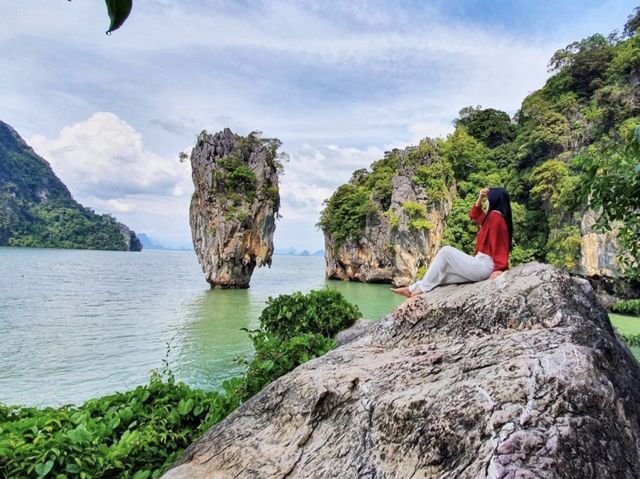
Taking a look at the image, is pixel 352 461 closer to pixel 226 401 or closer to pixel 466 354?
pixel 466 354

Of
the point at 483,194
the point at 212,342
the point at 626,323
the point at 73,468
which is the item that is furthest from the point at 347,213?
the point at 73,468

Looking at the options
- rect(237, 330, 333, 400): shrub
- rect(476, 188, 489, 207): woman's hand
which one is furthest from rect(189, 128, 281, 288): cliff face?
rect(476, 188, 489, 207): woman's hand

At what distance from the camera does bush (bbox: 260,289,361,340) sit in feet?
23.8

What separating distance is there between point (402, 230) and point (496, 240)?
94.5 ft

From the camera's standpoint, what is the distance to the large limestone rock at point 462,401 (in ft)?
5.38

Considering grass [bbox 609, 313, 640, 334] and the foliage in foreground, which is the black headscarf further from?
grass [bbox 609, 313, 640, 334]

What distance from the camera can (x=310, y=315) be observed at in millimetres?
7184

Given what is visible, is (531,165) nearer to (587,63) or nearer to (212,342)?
(587,63)

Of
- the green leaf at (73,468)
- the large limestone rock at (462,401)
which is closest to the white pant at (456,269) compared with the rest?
the large limestone rock at (462,401)

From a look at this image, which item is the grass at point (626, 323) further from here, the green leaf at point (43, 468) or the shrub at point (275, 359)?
the green leaf at point (43, 468)

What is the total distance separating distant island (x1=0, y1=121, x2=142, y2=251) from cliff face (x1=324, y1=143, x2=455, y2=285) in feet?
258

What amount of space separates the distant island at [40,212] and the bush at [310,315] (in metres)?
98.8

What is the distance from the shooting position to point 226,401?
11.8 ft

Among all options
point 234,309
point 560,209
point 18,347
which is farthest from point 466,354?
point 560,209
